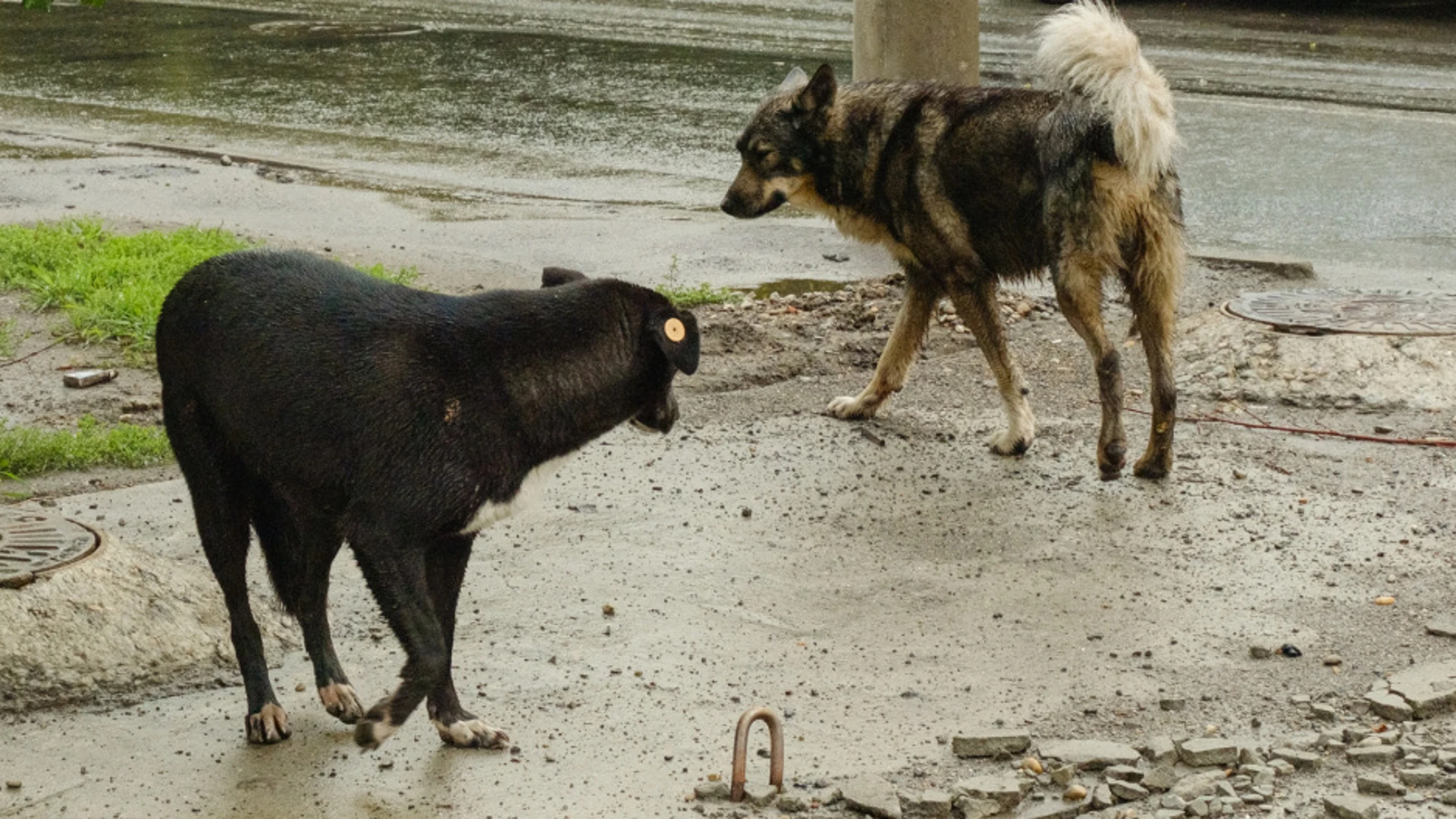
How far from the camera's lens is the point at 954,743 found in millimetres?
4332

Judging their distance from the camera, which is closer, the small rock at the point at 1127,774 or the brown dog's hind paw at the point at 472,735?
the small rock at the point at 1127,774

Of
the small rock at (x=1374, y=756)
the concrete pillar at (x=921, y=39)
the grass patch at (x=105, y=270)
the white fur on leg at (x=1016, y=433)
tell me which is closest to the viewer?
the small rock at (x=1374, y=756)

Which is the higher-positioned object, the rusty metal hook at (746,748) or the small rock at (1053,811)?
the rusty metal hook at (746,748)

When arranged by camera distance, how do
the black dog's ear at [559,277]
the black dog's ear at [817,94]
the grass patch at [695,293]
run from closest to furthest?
the black dog's ear at [559,277] < the black dog's ear at [817,94] < the grass patch at [695,293]

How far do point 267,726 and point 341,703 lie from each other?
0.20m

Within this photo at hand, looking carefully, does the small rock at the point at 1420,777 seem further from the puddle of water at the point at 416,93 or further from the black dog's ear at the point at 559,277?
the puddle of water at the point at 416,93

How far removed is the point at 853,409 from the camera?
7133 millimetres

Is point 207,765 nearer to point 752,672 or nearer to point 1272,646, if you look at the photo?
point 752,672

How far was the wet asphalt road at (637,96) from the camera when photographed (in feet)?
35.4

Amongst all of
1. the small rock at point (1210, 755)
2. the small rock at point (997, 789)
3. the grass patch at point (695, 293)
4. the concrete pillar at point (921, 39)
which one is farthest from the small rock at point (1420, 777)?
the concrete pillar at point (921, 39)

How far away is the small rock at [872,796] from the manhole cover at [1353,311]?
162 inches

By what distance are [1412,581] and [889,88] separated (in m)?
2.97

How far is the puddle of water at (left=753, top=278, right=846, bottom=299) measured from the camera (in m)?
8.69

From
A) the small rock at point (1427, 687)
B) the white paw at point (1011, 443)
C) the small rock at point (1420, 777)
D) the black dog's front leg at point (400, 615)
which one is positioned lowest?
A: the white paw at point (1011, 443)
